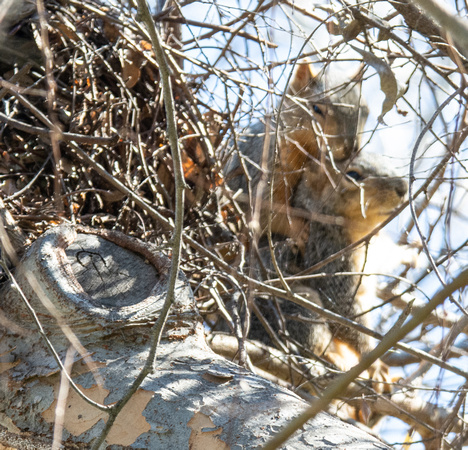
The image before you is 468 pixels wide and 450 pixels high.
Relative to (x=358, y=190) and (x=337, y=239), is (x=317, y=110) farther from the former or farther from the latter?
(x=337, y=239)

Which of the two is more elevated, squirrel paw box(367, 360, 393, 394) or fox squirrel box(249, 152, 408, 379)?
fox squirrel box(249, 152, 408, 379)

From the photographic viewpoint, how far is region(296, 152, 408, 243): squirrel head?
3.37 metres

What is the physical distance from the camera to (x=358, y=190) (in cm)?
344

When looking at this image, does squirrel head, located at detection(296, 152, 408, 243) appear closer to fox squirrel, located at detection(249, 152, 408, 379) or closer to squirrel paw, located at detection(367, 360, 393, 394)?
fox squirrel, located at detection(249, 152, 408, 379)

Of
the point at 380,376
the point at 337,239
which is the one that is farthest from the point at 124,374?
the point at 337,239

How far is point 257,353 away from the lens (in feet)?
7.87

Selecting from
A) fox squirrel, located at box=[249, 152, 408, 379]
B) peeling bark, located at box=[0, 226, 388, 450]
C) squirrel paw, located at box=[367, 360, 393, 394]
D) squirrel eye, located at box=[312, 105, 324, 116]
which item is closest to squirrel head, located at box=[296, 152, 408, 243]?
fox squirrel, located at box=[249, 152, 408, 379]

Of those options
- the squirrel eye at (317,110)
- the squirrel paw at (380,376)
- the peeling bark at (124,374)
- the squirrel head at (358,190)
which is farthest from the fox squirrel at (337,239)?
the peeling bark at (124,374)

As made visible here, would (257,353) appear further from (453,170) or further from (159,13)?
(159,13)

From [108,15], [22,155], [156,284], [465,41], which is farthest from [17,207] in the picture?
[465,41]

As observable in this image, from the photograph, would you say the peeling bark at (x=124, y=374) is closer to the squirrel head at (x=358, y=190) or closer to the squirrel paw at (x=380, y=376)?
the squirrel paw at (x=380, y=376)

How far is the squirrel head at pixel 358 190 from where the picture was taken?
3.37 m

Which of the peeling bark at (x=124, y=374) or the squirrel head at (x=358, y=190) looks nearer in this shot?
the peeling bark at (x=124, y=374)

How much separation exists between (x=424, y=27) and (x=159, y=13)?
3.98 feet
